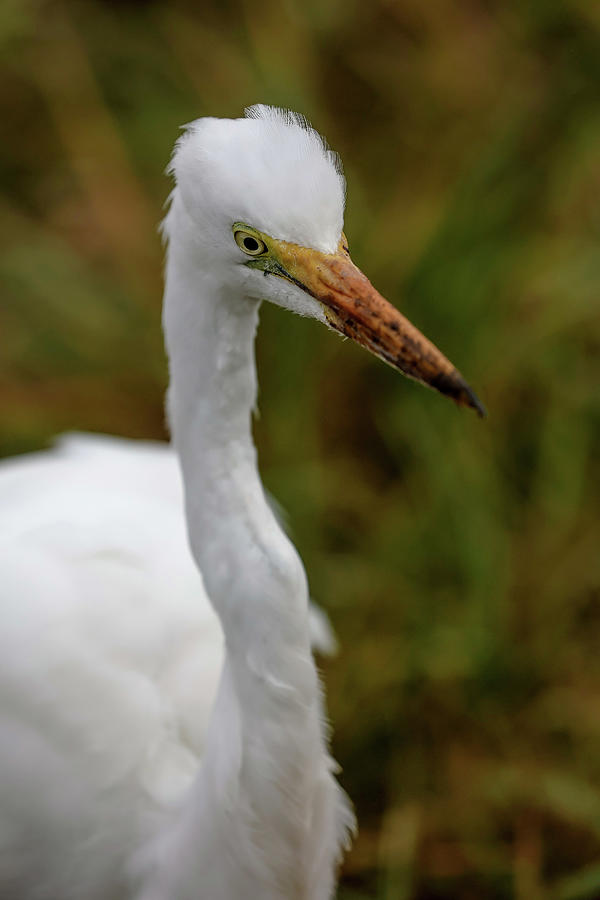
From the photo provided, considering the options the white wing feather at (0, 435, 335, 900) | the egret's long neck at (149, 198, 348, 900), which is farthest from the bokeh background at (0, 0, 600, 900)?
the egret's long neck at (149, 198, 348, 900)

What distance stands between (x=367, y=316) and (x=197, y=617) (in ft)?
2.58

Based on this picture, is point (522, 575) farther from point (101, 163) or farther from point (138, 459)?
point (101, 163)

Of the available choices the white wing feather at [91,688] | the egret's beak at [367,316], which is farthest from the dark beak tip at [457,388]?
the white wing feather at [91,688]

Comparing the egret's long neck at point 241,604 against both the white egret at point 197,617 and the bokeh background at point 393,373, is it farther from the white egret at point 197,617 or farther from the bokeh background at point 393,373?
the bokeh background at point 393,373

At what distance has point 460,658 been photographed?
Result: 189 centimetres

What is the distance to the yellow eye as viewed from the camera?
87cm

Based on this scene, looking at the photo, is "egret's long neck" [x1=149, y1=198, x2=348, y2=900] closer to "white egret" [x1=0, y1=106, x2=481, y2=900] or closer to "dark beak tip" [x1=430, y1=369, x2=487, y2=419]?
"white egret" [x1=0, y1=106, x2=481, y2=900]

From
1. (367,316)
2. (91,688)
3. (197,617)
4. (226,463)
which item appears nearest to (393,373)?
(197,617)

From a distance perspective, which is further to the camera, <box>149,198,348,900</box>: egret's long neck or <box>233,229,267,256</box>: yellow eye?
<box>149,198,348,900</box>: egret's long neck

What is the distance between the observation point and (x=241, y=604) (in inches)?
40.3

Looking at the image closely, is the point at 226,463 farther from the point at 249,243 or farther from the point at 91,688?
the point at 91,688

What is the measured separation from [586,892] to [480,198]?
4.85 ft

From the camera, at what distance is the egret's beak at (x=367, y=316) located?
879mm

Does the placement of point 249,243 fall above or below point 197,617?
above
